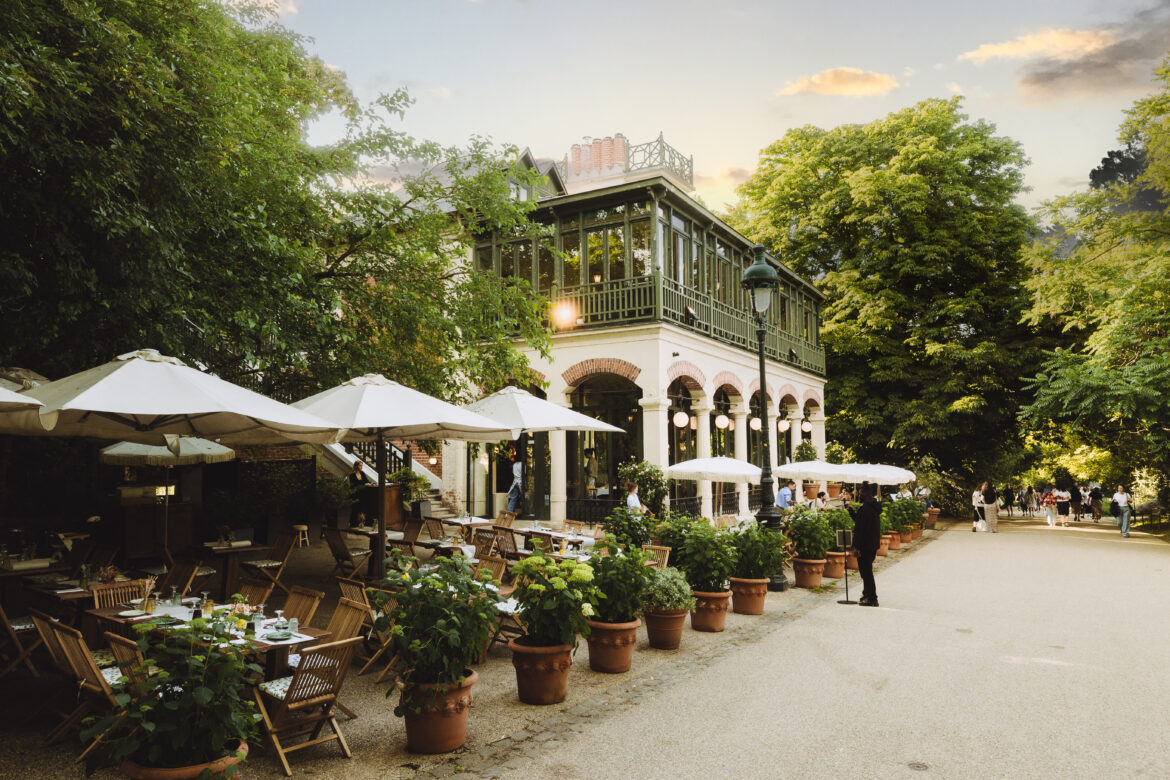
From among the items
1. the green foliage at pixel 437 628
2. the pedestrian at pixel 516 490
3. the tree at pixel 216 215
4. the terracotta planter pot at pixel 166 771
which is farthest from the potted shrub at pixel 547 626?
the pedestrian at pixel 516 490

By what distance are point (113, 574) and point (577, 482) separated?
1258cm

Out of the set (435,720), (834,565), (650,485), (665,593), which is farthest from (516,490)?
(435,720)

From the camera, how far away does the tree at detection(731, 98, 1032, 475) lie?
26344mm

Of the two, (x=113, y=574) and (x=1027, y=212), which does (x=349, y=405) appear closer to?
(x=113, y=574)

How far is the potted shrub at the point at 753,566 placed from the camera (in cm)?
955

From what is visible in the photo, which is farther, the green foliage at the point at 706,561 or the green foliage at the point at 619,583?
the green foliage at the point at 706,561

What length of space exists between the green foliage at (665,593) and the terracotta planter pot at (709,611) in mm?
986

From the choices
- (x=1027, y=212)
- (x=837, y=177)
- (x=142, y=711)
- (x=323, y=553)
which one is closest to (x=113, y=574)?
(x=142, y=711)

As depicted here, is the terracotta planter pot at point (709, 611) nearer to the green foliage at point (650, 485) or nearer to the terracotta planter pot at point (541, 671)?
the terracotta planter pot at point (541, 671)

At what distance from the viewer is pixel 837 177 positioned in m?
28.9

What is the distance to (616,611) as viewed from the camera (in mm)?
6867

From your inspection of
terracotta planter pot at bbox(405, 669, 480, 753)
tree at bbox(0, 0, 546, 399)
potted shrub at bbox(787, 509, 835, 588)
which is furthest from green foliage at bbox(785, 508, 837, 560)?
terracotta planter pot at bbox(405, 669, 480, 753)

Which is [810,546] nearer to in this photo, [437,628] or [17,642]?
[437,628]

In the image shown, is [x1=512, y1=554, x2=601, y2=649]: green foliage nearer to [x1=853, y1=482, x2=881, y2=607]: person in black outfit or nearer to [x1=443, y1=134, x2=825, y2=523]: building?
[x1=853, y1=482, x2=881, y2=607]: person in black outfit
